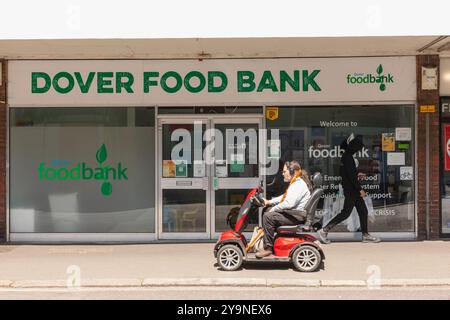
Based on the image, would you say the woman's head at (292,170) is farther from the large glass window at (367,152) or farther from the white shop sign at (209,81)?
the white shop sign at (209,81)

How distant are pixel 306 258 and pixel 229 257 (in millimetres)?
1071

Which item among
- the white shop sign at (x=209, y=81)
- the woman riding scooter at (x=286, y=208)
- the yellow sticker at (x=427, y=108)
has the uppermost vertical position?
the white shop sign at (x=209, y=81)

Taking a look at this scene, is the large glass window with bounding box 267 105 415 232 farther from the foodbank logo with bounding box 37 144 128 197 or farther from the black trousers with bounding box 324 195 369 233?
the foodbank logo with bounding box 37 144 128 197

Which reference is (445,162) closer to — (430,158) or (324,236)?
(430,158)

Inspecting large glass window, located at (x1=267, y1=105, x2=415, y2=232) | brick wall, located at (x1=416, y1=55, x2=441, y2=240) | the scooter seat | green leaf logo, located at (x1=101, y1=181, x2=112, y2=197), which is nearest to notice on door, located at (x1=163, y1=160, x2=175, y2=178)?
green leaf logo, located at (x1=101, y1=181, x2=112, y2=197)

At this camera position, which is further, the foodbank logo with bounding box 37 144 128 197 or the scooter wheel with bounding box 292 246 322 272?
the foodbank logo with bounding box 37 144 128 197

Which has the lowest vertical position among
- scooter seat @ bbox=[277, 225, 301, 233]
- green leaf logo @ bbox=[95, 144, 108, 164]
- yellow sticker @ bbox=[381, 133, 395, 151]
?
scooter seat @ bbox=[277, 225, 301, 233]

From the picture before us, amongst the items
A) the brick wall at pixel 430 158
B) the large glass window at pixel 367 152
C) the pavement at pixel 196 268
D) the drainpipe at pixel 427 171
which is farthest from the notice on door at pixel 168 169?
Result: the drainpipe at pixel 427 171

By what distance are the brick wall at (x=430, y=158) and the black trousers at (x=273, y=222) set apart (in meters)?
3.57

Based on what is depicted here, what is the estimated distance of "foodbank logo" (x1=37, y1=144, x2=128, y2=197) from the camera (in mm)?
10461

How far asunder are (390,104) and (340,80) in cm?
105

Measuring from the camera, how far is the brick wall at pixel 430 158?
10125mm

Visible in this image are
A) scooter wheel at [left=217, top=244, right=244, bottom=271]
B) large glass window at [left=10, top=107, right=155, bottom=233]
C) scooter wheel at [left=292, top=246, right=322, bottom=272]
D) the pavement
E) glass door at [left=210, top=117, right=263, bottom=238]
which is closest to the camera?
the pavement

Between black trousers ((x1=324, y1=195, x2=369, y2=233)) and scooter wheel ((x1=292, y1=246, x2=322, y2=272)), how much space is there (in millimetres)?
2440
